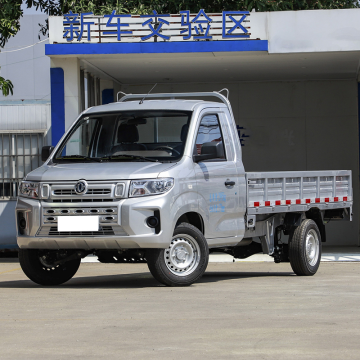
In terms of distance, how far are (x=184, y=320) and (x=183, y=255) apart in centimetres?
244

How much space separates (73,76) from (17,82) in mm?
28415

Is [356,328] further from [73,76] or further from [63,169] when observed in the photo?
[73,76]

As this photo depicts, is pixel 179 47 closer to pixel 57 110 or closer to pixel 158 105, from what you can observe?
pixel 57 110

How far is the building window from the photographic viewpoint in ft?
56.1

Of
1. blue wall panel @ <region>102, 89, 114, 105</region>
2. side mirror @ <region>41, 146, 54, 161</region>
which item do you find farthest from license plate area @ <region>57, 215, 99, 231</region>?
blue wall panel @ <region>102, 89, 114, 105</region>

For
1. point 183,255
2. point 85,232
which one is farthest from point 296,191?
point 85,232

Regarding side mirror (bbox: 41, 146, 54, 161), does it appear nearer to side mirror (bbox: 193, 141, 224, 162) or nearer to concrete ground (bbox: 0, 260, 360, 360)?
concrete ground (bbox: 0, 260, 360, 360)

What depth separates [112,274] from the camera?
39.6 ft

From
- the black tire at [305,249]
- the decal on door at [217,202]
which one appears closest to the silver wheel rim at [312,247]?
the black tire at [305,249]

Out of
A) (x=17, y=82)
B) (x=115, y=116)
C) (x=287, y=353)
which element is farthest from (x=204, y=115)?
(x=17, y=82)

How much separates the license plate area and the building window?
8.73 meters

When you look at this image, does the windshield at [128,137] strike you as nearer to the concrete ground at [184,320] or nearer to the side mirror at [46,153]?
the side mirror at [46,153]

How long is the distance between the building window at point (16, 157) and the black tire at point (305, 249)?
789 cm

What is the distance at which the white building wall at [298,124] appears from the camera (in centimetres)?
2098
